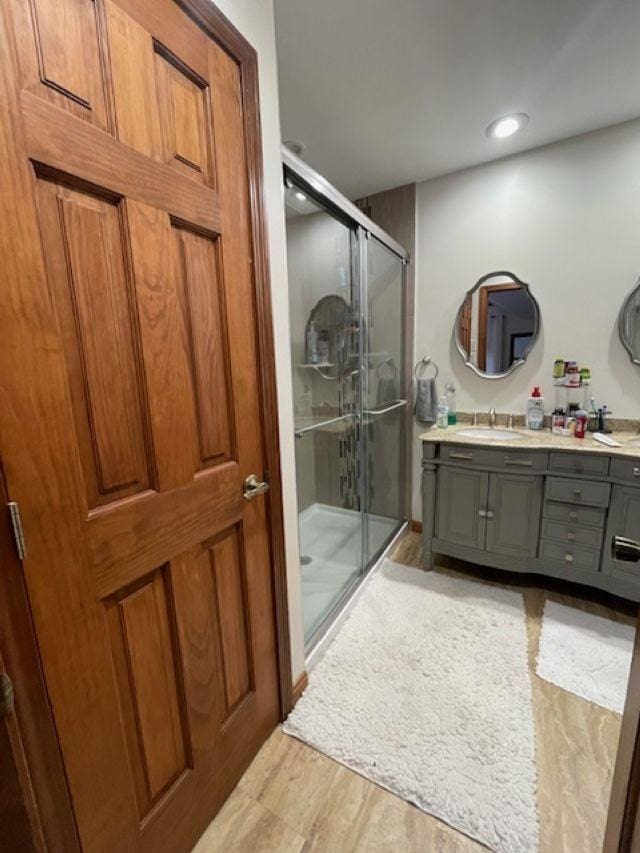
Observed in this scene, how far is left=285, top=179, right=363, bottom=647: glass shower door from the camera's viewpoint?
193 centimetres

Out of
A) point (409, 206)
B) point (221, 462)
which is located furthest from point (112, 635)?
point (409, 206)

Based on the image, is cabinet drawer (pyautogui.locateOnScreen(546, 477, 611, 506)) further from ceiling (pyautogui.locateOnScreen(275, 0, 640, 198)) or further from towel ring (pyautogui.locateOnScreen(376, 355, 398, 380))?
ceiling (pyautogui.locateOnScreen(275, 0, 640, 198))

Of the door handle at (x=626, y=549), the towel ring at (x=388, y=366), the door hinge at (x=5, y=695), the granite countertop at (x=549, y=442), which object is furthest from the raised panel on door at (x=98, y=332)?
the towel ring at (x=388, y=366)

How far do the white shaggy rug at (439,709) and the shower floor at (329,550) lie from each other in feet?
0.53

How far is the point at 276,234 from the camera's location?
1109 mm

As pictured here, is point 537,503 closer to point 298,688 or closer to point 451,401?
point 451,401

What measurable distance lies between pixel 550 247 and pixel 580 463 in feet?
4.05

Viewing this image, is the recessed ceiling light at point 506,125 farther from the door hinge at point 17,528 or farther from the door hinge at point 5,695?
the door hinge at point 5,695

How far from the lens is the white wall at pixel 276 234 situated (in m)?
0.99

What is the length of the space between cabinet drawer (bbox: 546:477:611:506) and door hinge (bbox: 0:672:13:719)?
80.6 inches

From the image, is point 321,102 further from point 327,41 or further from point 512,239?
point 512,239

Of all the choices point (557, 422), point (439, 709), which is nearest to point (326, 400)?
point (557, 422)

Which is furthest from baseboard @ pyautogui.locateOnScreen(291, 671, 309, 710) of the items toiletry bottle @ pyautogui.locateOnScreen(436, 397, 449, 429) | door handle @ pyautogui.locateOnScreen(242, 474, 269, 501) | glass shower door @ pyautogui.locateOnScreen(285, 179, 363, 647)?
toiletry bottle @ pyautogui.locateOnScreen(436, 397, 449, 429)

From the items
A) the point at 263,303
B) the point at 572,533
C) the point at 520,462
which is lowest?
the point at 572,533
